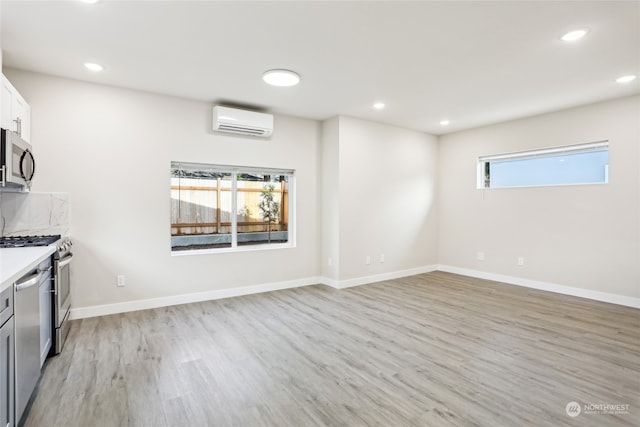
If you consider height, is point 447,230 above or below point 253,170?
below

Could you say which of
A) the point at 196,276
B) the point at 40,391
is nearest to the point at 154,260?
the point at 196,276

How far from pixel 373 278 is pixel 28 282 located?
4.44 meters

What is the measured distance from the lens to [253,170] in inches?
192

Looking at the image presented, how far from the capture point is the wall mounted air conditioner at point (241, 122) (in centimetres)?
423

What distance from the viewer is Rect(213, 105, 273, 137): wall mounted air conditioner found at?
4234 millimetres

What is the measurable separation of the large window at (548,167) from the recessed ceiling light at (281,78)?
154 inches

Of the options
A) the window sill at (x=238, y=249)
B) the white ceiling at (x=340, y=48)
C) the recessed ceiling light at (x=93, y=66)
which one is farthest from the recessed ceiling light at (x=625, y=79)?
the recessed ceiling light at (x=93, y=66)

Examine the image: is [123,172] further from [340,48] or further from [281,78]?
[340,48]

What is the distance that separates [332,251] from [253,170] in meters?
1.74

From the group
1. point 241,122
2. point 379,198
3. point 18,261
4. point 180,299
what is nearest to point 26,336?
point 18,261

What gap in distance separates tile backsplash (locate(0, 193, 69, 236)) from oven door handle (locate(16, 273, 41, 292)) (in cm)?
158

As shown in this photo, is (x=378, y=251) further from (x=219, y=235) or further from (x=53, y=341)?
(x=53, y=341)

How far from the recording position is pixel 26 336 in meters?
1.93

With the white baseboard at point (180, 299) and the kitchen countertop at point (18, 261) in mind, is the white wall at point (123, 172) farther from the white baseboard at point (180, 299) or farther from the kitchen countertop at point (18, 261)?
the kitchen countertop at point (18, 261)
